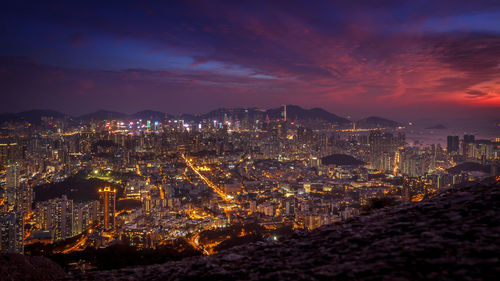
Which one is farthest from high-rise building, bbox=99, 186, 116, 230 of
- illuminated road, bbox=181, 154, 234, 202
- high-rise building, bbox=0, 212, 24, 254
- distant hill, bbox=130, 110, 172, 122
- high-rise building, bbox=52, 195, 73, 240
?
distant hill, bbox=130, 110, 172, 122

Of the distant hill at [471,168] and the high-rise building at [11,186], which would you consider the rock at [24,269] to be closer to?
the high-rise building at [11,186]

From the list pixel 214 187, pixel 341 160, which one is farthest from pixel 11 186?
pixel 341 160

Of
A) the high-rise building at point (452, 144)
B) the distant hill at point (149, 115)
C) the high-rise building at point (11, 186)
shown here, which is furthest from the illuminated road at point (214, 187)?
the distant hill at point (149, 115)

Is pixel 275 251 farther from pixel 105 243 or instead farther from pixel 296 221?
pixel 296 221

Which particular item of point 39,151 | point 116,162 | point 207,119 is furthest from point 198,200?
point 207,119

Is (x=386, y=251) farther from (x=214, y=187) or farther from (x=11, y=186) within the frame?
(x=11, y=186)

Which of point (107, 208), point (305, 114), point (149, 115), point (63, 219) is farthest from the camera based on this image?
point (149, 115)

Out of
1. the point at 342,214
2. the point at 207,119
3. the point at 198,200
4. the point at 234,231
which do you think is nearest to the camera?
the point at 234,231
